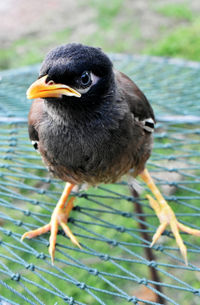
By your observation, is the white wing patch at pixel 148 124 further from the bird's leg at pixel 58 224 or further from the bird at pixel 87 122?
the bird's leg at pixel 58 224

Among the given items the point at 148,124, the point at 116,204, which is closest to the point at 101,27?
the point at 116,204

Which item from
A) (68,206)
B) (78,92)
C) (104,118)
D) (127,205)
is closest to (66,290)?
(68,206)

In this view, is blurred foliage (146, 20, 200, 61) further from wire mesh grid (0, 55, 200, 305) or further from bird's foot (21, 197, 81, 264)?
bird's foot (21, 197, 81, 264)

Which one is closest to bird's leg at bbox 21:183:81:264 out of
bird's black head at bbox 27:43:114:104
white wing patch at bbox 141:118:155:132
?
white wing patch at bbox 141:118:155:132

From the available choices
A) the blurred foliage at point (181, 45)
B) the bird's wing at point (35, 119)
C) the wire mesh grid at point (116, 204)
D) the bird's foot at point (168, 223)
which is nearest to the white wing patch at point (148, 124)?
the wire mesh grid at point (116, 204)

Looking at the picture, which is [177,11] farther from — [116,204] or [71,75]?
[71,75]
